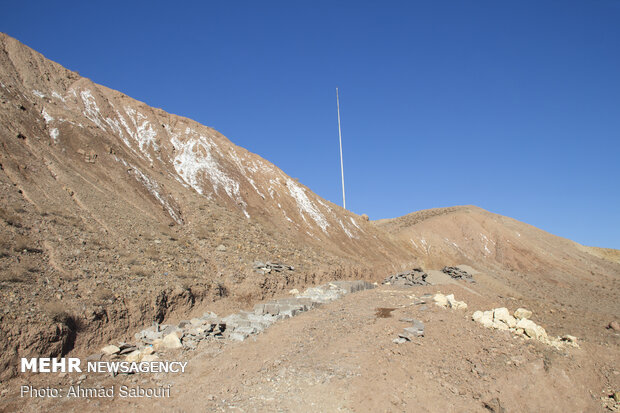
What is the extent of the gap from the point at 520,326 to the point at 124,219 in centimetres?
1625

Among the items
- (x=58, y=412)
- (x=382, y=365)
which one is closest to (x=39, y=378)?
(x=58, y=412)

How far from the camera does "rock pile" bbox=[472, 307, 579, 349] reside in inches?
447

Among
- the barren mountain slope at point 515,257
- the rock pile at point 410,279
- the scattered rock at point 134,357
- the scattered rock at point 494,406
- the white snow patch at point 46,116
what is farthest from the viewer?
the barren mountain slope at point 515,257

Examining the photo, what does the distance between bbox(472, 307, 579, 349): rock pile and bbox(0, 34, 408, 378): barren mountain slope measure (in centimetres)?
930

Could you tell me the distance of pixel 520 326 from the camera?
11750mm

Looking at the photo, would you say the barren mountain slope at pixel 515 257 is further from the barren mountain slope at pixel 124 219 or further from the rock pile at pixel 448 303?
the rock pile at pixel 448 303

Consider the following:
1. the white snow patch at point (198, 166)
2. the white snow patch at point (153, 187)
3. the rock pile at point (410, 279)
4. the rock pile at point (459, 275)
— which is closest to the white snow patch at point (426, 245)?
the rock pile at point (459, 275)

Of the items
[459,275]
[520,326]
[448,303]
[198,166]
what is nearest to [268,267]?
[448,303]

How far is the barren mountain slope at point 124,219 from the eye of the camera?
11031 mm

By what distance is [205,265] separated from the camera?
16.8m

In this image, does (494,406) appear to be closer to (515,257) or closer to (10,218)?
(10,218)

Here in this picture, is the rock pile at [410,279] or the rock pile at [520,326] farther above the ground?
the rock pile at [410,279]

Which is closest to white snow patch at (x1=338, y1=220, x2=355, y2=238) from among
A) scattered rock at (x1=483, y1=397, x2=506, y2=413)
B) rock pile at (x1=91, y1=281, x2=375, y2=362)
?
rock pile at (x1=91, y1=281, x2=375, y2=362)

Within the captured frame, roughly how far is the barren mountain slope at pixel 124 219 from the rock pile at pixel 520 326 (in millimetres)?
9296
